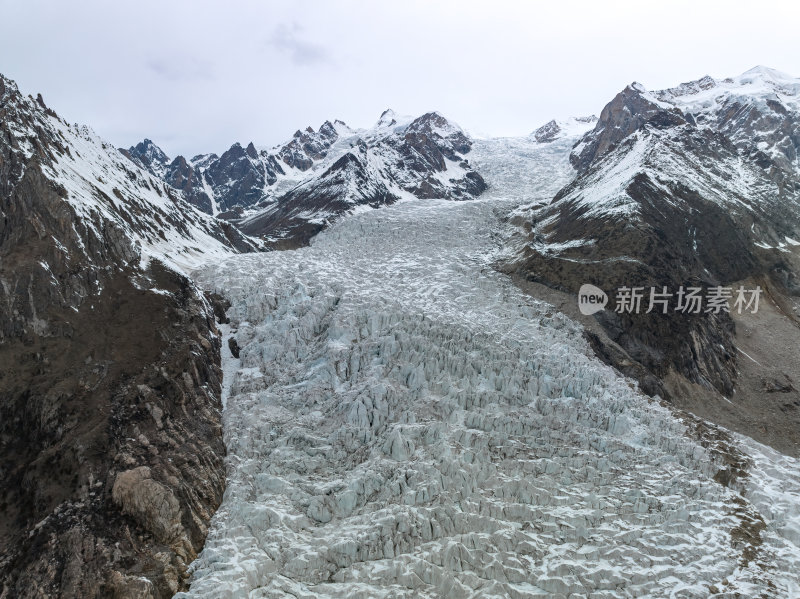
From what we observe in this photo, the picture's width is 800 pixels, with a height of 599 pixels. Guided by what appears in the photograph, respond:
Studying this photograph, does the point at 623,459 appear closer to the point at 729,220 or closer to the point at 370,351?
the point at 370,351

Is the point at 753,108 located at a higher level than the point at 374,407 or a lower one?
higher

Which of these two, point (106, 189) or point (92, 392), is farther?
point (106, 189)

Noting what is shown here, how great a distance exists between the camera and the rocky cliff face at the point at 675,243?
2028 inches

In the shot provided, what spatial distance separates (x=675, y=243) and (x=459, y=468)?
49101 millimetres

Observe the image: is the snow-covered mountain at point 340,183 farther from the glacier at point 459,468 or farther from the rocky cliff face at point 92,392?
the glacier at point 459,468

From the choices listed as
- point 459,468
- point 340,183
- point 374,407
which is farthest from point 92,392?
point 340,183

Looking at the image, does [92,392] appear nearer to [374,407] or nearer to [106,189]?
[374,407]

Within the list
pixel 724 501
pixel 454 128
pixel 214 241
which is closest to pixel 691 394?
pixel 724 501

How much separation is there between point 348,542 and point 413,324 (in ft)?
73.5

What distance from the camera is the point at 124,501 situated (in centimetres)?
3033

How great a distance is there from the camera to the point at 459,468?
34.9 m

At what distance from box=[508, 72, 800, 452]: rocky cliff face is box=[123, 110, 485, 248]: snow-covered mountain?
37559mm

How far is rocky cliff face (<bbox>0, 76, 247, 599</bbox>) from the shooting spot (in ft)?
92.4

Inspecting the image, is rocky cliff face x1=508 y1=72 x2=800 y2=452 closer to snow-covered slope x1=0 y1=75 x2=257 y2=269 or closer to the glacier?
the glacier
